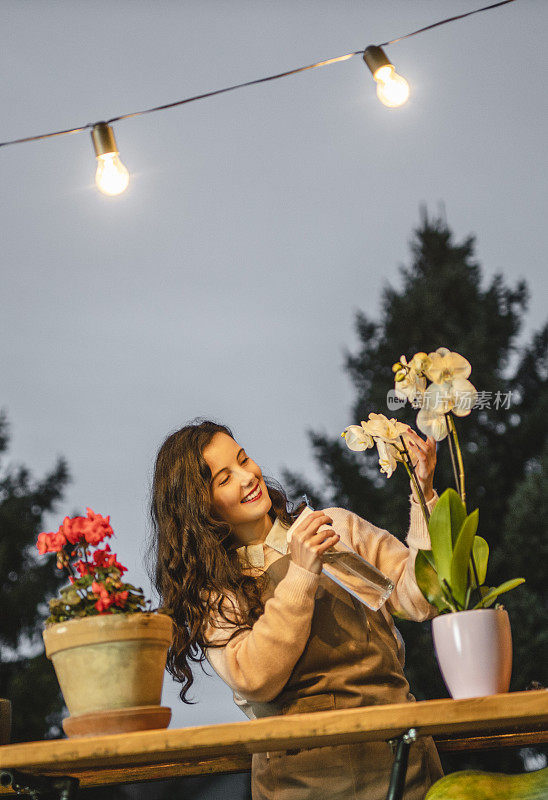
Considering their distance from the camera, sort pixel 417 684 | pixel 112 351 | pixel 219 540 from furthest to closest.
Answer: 1. pixel 112 351
2. pixel 417 684
3. pixel 219 540

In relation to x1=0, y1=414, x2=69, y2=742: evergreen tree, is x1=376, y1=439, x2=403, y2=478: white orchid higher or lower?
lower

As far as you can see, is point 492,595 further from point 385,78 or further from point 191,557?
point 385,78

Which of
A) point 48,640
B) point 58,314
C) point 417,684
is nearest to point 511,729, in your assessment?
point 48,640

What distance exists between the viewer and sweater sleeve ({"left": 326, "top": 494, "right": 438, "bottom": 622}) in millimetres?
1586

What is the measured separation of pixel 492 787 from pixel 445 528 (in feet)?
1.18

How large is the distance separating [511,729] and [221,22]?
8594 mm

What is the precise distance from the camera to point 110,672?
1202 mm

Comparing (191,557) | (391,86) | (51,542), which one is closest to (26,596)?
(191,557)

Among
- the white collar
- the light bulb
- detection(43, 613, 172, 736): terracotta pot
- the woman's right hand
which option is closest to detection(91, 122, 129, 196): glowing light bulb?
the light bulb

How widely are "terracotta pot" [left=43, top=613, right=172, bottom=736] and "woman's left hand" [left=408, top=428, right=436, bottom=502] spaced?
55 cm

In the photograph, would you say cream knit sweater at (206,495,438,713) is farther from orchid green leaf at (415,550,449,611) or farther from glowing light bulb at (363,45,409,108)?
glowing light bulb at (363,45,409,108)

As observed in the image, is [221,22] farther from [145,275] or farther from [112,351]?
[112,351]

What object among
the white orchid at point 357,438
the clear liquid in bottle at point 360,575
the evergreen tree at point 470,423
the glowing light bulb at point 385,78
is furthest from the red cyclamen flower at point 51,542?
the evergreen tree at point 470,423

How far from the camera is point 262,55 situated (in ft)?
23.5
